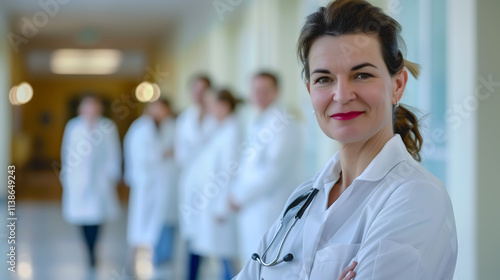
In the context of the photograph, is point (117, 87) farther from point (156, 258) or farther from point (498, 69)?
point (498, 69)

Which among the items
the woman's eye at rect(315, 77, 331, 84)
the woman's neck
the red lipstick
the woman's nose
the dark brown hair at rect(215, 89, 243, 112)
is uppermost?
the dark brown hair at rect(215, 89, 243, 112)

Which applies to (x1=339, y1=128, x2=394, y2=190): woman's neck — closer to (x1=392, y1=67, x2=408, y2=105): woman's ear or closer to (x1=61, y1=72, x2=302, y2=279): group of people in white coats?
(x1=392, y1=67, x2=408, y2=105): woman's ear

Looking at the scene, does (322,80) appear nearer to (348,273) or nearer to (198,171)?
(348,273)

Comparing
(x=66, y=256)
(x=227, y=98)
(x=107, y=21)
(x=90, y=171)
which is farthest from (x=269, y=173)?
(x=107, y=21)

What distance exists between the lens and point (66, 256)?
632 centimetres

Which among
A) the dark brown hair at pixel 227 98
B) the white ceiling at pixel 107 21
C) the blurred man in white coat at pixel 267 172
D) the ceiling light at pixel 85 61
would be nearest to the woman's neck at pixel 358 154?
the blurred man in white coat at pixel 267 172

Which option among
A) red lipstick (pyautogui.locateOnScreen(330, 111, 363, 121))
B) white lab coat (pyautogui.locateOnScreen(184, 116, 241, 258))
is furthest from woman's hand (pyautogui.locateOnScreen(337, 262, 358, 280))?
white lab coat (pyautogui.locateOnScreen(184, 116, 241, 258))

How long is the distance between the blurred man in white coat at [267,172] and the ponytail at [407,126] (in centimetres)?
225

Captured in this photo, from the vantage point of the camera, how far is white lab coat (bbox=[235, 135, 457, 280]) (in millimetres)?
1100

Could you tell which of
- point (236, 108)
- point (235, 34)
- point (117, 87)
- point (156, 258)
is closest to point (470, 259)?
point (236, 108)

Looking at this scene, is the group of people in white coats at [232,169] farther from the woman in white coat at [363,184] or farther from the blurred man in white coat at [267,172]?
the woman in white coat at [363,184]

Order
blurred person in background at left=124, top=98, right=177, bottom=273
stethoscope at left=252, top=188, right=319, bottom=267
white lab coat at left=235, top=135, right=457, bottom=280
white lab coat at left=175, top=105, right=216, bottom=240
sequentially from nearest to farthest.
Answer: white lab coat at left=235, top=135, right=457, bottom=280
stethoscope at left=252, top=188, right=319, bottom=267
white lab coat at left=175, top=105, right=216, bottom=240
blurred person in background at left=124, top=98, right=177, bottom=273

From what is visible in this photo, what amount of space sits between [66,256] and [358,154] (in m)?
5.52

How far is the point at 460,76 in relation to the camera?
2924mm
